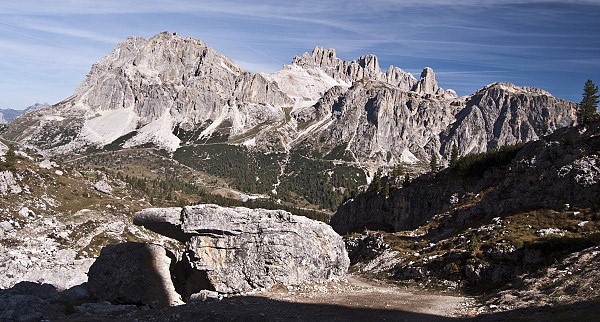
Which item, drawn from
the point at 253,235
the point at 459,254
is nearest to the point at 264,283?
the point at 253,235

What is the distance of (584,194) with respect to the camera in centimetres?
4494

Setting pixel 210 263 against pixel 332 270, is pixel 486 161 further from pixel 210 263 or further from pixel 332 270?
pixel 210 263

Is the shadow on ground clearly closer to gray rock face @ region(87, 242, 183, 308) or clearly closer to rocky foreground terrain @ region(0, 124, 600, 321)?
rocky foreground terrain @ region(0, 124, 600, 321)

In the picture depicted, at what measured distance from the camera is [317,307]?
24.5 metres

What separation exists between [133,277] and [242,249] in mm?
9752

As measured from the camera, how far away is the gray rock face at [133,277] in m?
31.8

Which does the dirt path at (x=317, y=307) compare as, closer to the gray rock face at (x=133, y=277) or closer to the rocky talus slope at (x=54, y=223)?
the gray rock face at (x=133, y=277)

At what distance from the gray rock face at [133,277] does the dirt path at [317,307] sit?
8.04 m

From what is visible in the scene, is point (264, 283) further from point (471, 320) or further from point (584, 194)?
point (584, 194)

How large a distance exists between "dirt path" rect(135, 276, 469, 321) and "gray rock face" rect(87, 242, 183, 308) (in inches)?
317

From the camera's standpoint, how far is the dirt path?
71.6 ft

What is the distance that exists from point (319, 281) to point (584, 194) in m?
34.5

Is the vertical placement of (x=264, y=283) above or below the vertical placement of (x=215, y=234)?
below

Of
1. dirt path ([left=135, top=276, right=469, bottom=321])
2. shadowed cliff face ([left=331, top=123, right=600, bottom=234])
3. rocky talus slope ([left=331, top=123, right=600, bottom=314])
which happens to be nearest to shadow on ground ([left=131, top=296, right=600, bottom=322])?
dirt path ([left=135, top=276, right=469, bottom=321])
